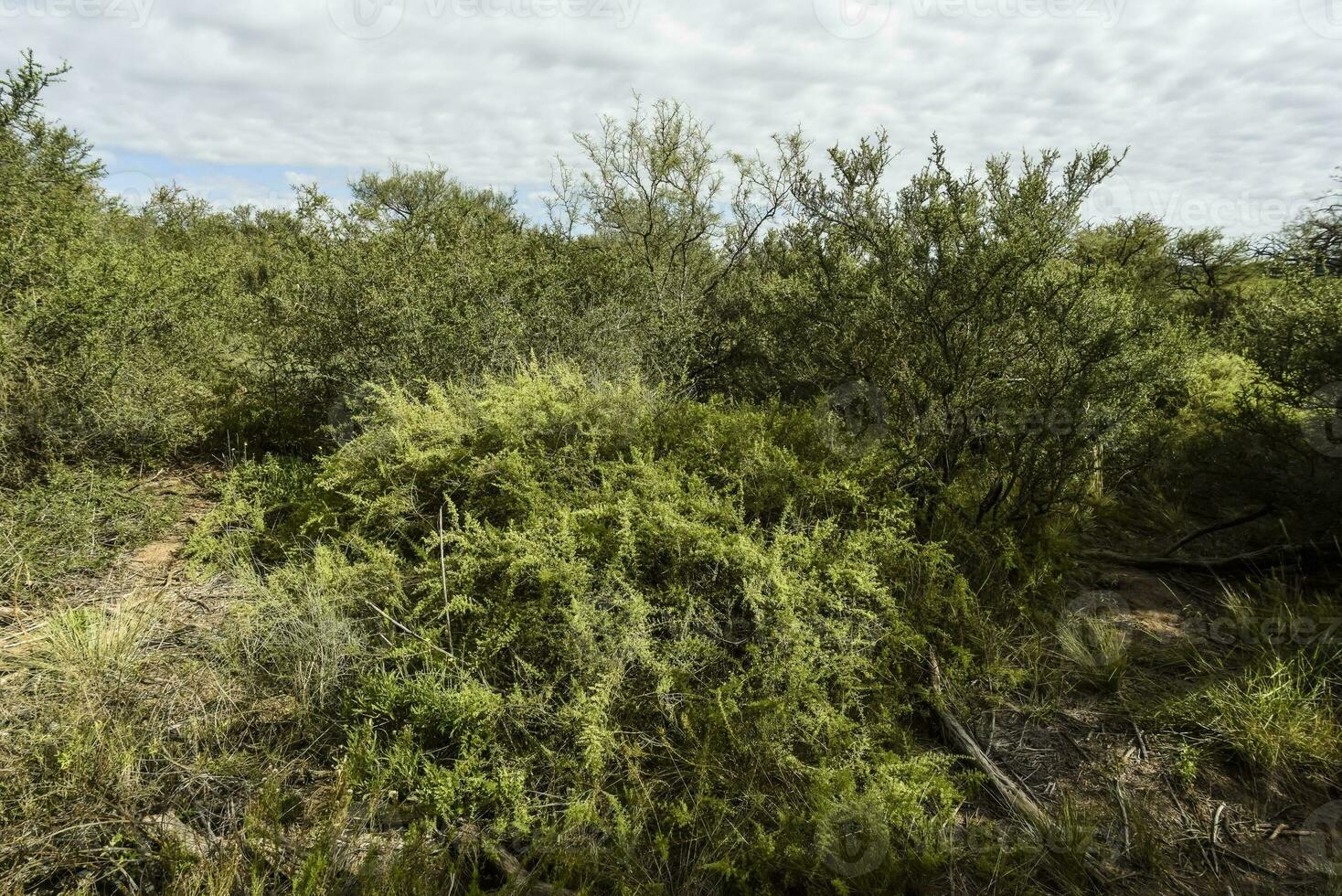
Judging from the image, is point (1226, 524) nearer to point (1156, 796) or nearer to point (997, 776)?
point (1156, 796)

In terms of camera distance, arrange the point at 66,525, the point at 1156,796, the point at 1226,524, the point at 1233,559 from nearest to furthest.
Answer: the point at 1156,796, the point at 66,525, the point at 1233,559, the point at 1226,524

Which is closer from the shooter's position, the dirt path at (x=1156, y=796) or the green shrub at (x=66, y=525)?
the dirt path at (x=1156, y=796)

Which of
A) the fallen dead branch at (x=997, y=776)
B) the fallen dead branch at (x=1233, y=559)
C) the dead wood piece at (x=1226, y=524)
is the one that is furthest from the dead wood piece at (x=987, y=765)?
the dead wood piece at (x=1226, y=524)

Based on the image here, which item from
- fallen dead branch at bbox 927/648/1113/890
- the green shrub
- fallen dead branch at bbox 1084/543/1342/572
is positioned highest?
fallen dead branch at bbox 1084/543/1342/572

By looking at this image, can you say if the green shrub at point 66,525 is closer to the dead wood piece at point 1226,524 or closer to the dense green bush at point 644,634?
the dense green bush at point 644,634

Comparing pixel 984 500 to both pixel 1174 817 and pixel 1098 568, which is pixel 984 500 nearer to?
pixel 1098 568

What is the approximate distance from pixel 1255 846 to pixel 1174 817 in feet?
0.89

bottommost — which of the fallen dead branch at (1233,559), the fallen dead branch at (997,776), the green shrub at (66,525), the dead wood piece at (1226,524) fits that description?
the fallen dead branch at (997,776)

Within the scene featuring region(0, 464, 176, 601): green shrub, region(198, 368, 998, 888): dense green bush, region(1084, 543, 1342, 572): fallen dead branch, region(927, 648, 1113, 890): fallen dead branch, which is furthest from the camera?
region(1084, 543, 1342, 572): fallen dead branch

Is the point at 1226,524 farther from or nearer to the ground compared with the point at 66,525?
farther from the ground

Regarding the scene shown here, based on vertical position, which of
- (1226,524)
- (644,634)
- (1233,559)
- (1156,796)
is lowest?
(1156,796)

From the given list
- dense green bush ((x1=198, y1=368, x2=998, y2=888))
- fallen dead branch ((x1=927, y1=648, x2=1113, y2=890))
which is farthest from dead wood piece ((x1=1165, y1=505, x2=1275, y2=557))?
fallen dead branch ((x1=927, y1=648, x2=1113, y2=890))

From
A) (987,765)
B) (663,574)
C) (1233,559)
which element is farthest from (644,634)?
(1233,559)

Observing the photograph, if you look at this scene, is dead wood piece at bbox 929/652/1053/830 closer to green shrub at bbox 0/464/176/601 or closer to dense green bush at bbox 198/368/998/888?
dense green bush at bbox 198/368/998/888
